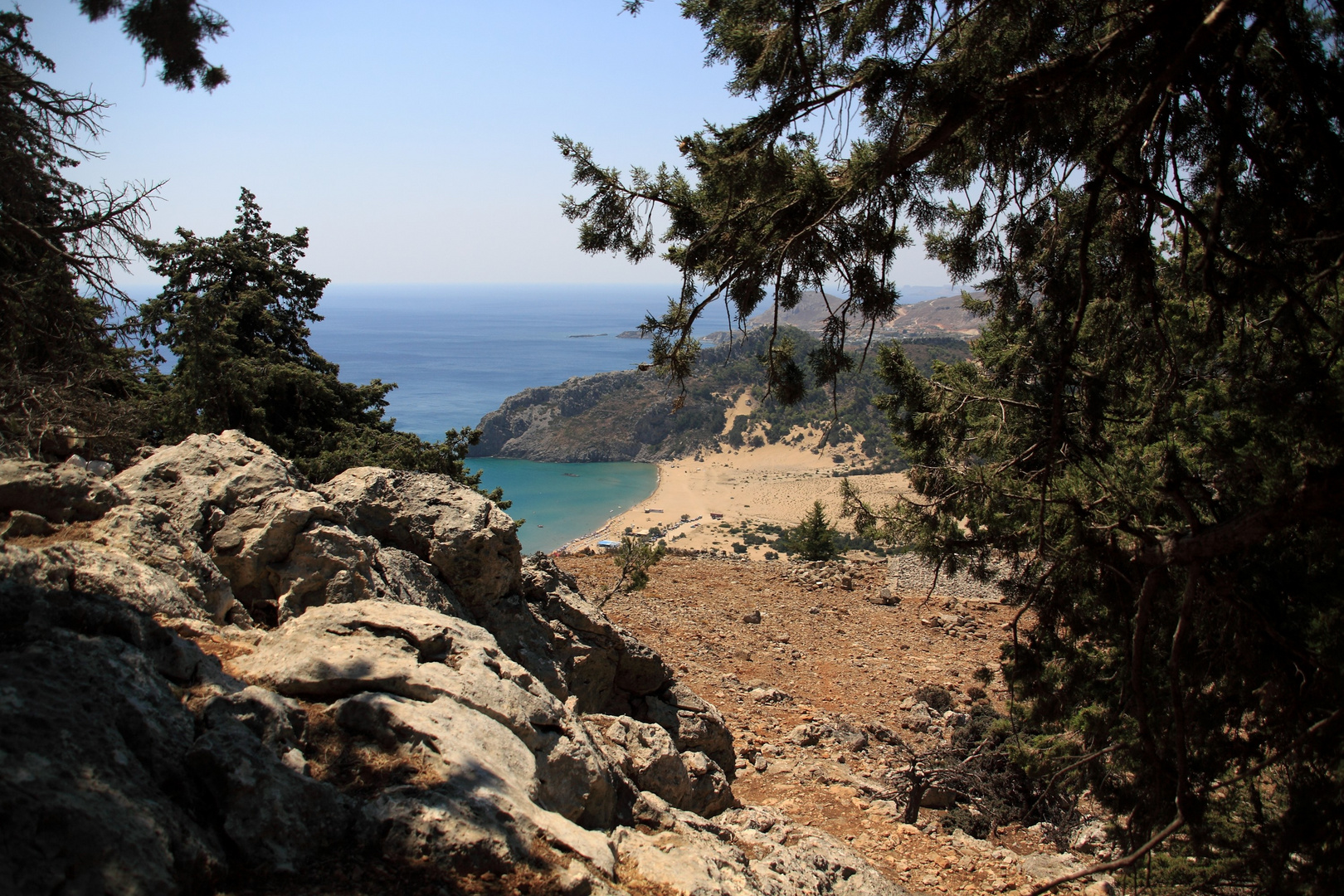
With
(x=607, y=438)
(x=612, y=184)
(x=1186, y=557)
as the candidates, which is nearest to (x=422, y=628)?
(x=612, y=184)

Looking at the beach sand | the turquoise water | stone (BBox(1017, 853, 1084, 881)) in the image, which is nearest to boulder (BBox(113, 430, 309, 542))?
stone (BBox(1017, 853, 1084, 881))

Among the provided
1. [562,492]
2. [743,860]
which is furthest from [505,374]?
[743,860]

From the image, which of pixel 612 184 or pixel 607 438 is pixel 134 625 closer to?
pixel 612 184

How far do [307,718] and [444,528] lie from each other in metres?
2.93

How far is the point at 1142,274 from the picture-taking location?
4.04m

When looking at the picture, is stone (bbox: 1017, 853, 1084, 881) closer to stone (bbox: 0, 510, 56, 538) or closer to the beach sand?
stone (bbox: 0, 510, 56, 538)

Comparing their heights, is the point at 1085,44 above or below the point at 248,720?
above

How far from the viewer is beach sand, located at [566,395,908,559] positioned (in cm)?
4425

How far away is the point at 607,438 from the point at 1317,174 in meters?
72.2

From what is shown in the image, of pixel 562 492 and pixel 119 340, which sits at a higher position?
pixel 119 340

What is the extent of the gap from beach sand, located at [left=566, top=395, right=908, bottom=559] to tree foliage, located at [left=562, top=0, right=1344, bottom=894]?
29.5 meters

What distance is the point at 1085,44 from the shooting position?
12.7 ft

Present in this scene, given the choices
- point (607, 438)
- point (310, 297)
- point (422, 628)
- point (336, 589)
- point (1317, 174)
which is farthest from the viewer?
point (607, 438)

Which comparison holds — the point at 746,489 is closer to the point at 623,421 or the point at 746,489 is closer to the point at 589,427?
the point at 623,421
